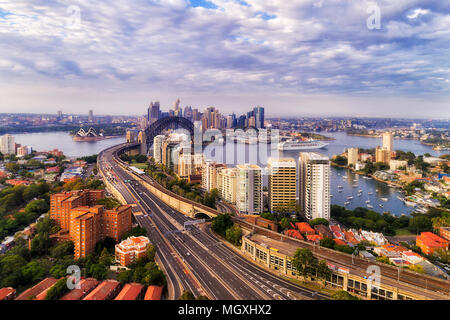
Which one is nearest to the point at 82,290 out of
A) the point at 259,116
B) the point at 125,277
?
the point at 125,277

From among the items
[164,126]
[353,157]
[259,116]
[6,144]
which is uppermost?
[259,116]

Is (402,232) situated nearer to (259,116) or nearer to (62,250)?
(62,250)

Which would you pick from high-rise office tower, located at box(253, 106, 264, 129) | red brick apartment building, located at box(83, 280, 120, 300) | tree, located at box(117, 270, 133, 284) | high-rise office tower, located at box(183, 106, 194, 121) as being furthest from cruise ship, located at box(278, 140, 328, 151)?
red brick apartment building, located at box(83, 280, 120, 300)

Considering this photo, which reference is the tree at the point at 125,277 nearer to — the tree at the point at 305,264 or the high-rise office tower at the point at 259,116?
the tree at the point at 305,264

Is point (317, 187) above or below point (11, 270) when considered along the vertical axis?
above

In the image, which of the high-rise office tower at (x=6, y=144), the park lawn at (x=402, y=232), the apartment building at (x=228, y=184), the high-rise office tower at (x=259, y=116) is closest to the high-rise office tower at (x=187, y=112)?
the high-rise office tower at (x=259, y=116)
